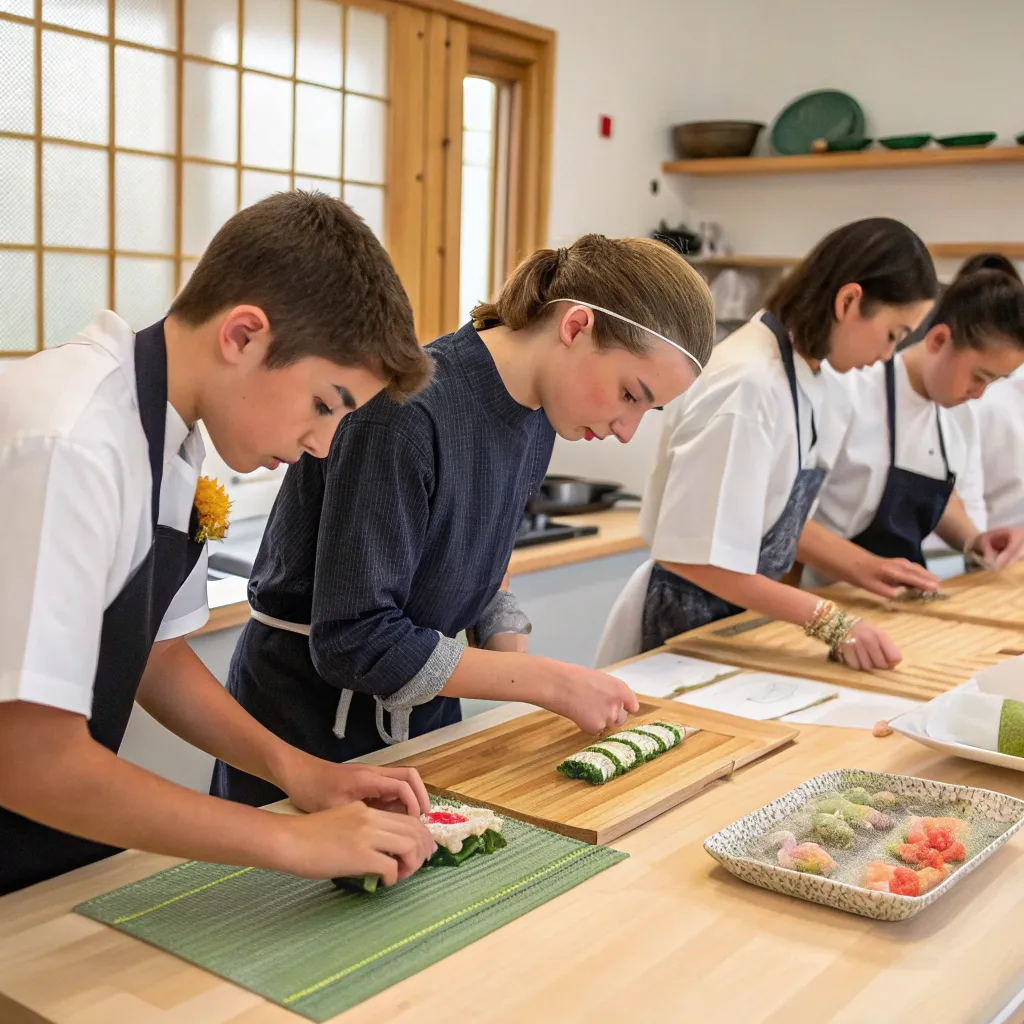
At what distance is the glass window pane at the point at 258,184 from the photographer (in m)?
3.36

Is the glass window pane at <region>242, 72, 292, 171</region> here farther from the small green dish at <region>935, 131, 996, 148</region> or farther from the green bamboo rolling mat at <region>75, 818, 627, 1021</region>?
the green bamboo rolling mat at <region>75, 818, 627, 1021</region>

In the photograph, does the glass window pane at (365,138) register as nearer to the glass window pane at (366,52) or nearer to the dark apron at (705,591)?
the glass window pane at (366,52)

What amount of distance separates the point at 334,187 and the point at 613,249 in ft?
7.55

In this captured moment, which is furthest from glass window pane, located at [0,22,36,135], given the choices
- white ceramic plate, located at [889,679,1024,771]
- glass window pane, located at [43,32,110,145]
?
white ceramic plate, located at [889,679,1024,771]

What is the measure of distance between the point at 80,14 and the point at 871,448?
A: 2117mm

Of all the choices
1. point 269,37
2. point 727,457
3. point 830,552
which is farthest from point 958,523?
point 269,37

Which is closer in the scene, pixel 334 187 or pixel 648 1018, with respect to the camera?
pixel 648 1018

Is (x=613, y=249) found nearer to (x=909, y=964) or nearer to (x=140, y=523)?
(x=140, y=523)

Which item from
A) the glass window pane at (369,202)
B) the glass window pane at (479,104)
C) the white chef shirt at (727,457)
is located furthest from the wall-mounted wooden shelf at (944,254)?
the white chef shirt at (727,457)

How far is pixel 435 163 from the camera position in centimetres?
379

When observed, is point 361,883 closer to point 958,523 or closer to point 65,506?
point 65,506

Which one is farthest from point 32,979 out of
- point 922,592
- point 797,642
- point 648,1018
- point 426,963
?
point 922,592

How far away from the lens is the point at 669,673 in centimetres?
192

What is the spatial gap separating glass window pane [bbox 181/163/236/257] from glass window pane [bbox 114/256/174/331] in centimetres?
9
